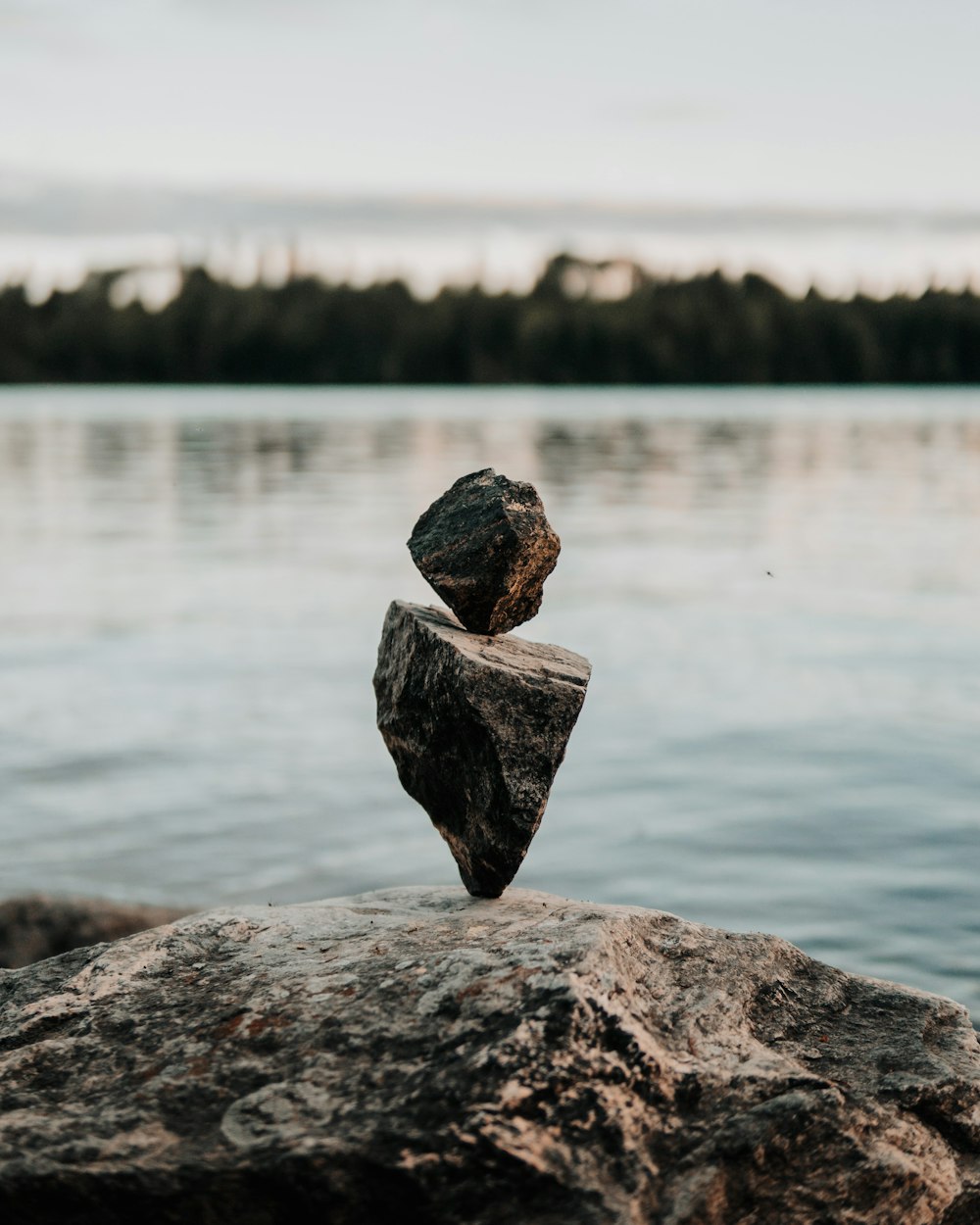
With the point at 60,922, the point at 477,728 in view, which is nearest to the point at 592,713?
the point at 60,922

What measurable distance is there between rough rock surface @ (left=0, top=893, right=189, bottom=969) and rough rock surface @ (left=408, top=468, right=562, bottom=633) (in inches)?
129

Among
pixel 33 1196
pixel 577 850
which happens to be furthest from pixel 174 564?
pixel 33 1196

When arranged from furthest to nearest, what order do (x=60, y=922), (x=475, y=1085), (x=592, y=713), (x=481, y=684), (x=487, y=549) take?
(x=592, y=713) < (x=60, y=922) < (x=487, y=549) < (x=481, y=684) < (x=475, y=1085)

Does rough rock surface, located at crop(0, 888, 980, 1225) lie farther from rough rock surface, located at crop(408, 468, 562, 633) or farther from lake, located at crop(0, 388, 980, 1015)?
lake, located at crop(0, 388, 980, 1015)

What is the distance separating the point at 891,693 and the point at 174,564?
1166cm

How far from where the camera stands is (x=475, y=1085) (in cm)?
316

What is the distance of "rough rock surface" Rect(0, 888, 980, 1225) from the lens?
3.07 metres

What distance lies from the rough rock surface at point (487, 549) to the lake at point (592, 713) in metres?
3.37

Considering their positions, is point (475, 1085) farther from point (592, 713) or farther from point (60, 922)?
point (592, 713)

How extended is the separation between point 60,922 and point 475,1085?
4.45 m

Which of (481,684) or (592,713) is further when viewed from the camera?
(592,713)

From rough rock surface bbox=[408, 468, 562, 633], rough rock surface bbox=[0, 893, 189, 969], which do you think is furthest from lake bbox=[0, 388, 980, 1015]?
rough rock surface bbox=[408, 468, 562, 633]

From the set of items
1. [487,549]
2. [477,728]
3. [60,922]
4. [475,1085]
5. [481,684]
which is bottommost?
[60,922]

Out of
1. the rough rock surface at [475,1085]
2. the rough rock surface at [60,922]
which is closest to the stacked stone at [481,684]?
the rough rock surface at [475,1085]
